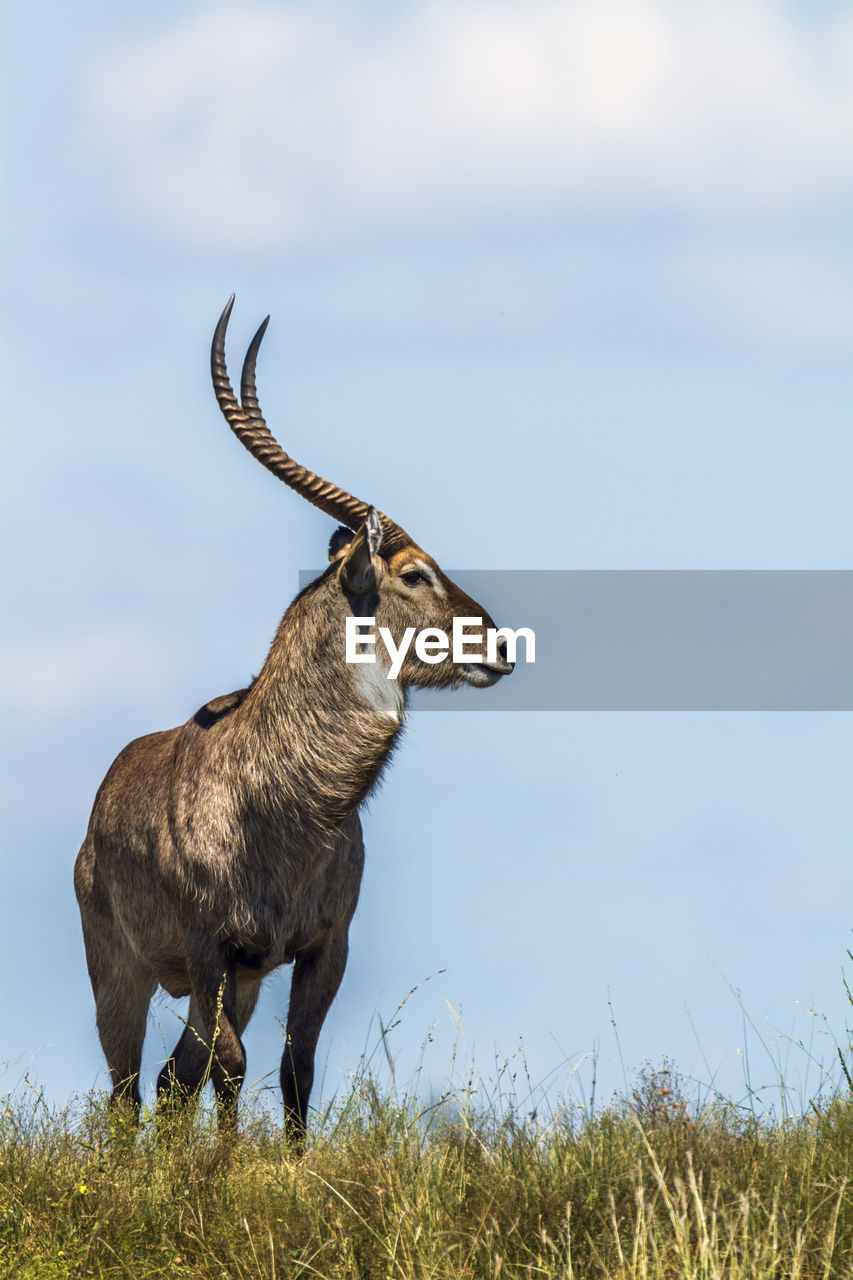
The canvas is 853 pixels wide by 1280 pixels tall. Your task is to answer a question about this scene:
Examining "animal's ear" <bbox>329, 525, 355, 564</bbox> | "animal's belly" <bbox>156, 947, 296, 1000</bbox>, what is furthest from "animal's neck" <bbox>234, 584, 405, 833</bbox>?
"animal's belly" <bbox>156, 947, 296, 1000</bbox>

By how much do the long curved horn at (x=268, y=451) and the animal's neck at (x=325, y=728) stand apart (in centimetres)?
46

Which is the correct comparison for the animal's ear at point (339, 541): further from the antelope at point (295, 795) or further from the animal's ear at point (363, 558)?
the animal's ear at point (363, 558)

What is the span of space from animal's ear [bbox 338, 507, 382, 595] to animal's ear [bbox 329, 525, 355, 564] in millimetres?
359

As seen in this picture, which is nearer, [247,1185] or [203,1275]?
[203,1275]

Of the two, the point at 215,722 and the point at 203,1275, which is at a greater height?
the point at 215,722

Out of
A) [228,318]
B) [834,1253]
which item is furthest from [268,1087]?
[228,318]

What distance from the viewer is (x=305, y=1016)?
7984 mm

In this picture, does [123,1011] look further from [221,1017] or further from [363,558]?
[363,558]

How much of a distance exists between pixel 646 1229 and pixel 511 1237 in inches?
25.7

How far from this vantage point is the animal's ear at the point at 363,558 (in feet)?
25.6

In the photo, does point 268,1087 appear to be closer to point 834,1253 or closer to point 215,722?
point 215,722

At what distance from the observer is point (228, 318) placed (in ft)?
29.9

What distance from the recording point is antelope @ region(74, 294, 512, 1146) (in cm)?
787

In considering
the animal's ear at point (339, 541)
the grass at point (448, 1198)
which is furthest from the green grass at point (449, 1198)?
the animal's ear at point (339, 541)
